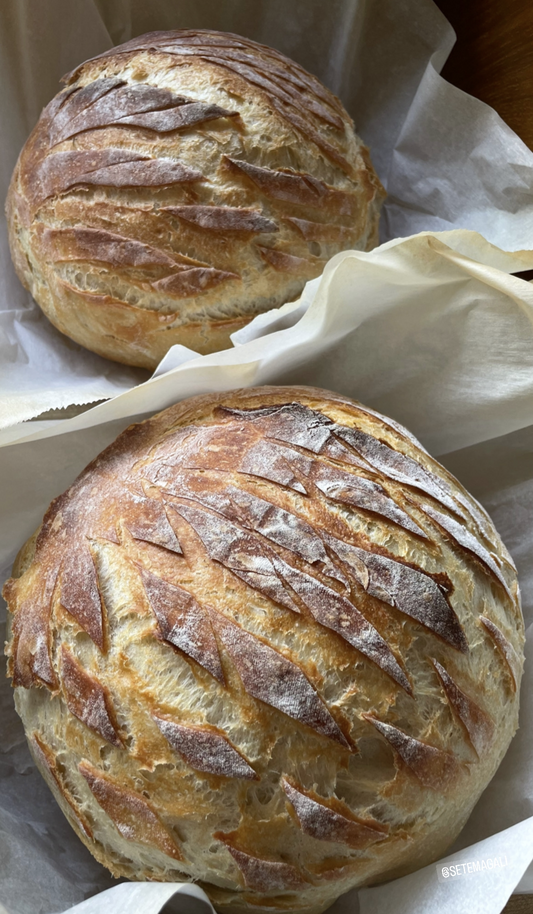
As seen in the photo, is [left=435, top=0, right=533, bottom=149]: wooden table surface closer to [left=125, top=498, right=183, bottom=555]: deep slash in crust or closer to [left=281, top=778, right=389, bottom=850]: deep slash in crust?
[left=125, top=498, right=183, bottom=555]: deep slash in crust

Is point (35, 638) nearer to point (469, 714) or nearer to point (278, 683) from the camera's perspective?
point (278, 683)

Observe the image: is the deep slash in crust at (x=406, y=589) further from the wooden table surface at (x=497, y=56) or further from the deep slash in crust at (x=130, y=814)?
the wooden table surface at (x=497, y=56)

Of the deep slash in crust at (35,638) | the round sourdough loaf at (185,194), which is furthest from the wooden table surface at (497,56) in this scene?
the deep slash in crust at (35,638)

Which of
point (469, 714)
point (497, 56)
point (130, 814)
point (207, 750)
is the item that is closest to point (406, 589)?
point (469, 714)

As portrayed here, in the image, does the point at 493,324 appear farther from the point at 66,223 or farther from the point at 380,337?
the point at 66,223

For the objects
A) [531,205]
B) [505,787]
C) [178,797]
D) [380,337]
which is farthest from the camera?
[531,205]

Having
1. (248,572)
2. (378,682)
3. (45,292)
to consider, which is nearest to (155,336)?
(45,292)
